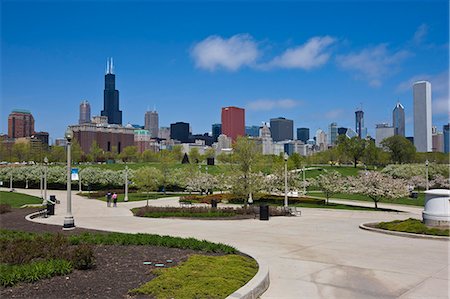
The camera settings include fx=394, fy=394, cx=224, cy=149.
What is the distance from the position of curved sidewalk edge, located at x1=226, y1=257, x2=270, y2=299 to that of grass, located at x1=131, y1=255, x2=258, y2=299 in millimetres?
187

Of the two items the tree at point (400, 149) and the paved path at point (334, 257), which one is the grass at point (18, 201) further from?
the tree at point (400, 149)

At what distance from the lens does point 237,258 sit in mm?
10750

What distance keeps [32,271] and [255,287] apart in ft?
15.7

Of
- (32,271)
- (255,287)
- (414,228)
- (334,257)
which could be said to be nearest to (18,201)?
(32,271)

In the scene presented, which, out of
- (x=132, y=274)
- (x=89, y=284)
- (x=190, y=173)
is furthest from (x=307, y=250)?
(x=190, y=173)

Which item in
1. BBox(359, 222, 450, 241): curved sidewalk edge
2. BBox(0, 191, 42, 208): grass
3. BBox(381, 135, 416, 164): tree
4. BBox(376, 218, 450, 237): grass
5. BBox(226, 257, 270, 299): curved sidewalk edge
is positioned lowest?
BBox(0, 191, 42, 208): grass

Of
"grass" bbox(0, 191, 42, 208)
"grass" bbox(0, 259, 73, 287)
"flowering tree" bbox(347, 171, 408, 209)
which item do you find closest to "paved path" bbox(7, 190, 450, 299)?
"grass" bbox(0, 259, 73, 287)

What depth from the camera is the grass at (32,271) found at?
809 centimetres

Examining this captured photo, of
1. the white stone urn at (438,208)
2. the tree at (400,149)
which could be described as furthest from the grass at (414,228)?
the tree at (400,149)

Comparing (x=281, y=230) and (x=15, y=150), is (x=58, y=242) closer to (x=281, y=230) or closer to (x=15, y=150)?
(x=281, y=230)

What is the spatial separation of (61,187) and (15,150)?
2616 inches

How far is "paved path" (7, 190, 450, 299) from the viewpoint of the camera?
885cm

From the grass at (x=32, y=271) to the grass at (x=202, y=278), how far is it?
7.13 ft

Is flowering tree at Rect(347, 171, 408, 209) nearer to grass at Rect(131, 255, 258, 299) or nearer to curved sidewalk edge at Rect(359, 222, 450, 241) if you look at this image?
curved sidewalk edge at Rect(359, 222, 450, 241)
